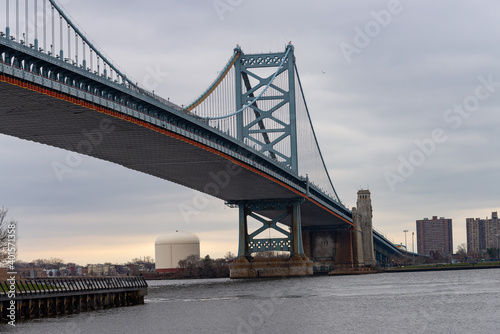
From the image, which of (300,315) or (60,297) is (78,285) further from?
(300,315)

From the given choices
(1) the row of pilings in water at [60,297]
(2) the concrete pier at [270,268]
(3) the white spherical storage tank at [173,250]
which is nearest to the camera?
(1) the row of pilings in water at [60,297]

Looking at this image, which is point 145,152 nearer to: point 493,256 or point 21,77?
point 21,77

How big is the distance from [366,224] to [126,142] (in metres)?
80.8

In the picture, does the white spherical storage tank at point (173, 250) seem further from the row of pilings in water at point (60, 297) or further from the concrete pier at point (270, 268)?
the row of pilings in water at point (60, 297)

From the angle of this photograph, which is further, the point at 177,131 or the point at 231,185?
the point at 231,185

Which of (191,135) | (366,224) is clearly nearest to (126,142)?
(191,135)

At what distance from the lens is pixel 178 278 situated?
460ft

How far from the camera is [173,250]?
508ft

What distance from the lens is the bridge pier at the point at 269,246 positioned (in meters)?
105

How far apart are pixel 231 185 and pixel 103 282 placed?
36.9m

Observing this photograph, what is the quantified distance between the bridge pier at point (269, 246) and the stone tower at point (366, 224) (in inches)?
1252

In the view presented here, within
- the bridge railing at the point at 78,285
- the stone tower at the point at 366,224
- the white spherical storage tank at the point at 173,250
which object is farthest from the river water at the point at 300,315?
the white spherical storage tank at the point at 173,250

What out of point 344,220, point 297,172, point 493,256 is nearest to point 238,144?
point 297,172

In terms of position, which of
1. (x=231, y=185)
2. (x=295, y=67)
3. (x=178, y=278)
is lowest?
(x=178, y=278)
